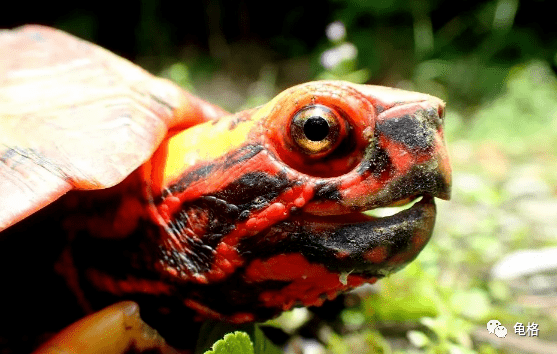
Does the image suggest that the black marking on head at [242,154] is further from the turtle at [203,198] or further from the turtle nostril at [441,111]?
the turtle nostril at [441,111]

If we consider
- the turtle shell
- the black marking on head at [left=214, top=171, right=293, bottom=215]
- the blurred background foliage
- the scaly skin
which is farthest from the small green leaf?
the turtle shell

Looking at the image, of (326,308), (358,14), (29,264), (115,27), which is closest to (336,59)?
(326,308)

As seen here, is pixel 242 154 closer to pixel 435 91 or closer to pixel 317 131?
pixel 317 131

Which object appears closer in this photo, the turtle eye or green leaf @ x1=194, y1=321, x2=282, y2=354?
the turtle eye

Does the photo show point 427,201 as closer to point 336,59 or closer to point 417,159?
point 417,159

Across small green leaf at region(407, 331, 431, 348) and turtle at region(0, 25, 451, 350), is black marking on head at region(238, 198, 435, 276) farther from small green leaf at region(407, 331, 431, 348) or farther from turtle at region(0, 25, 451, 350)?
small green leaf at region(407, 331, 431, 348)

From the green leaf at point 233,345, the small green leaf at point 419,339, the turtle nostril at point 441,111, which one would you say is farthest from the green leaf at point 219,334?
the turtle nostril at point 441,111
